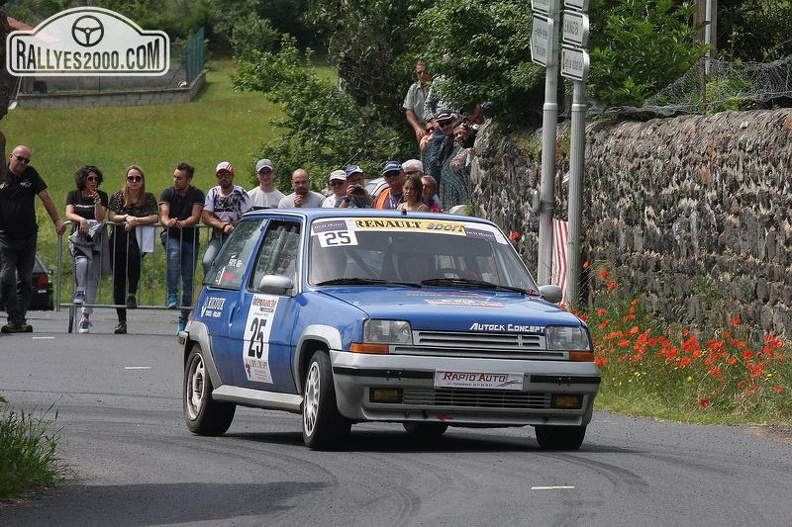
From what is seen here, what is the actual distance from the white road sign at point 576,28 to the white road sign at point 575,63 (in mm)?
78

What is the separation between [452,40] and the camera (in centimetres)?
2281

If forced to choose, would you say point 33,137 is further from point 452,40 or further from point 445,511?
point 445,511

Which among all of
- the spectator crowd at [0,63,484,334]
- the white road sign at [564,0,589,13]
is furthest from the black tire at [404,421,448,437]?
the spectator crowd at [0,63,484,334]

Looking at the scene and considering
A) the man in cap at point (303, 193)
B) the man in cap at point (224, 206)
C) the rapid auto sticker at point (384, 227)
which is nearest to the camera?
the rapid auto sticker at point (384, 227)

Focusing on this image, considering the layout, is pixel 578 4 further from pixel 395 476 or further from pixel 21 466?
pixel 21 466

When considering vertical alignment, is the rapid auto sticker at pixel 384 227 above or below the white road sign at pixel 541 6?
below

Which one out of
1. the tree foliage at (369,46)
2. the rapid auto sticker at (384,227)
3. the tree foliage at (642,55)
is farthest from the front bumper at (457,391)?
the tree foliage at (369,46)

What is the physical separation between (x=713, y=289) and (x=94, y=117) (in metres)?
76.6

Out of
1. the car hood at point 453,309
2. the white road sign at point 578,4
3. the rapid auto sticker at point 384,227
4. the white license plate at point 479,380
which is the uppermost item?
the white road sign at point 578,4

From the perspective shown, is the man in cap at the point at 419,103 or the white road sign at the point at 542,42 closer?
the white road sign at the point at 542,42

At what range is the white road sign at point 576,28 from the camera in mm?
17859

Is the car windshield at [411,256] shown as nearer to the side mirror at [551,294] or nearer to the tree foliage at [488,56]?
the side mirror at [551,294]

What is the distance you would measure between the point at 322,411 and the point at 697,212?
6929 millimetres

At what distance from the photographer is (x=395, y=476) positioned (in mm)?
10055
